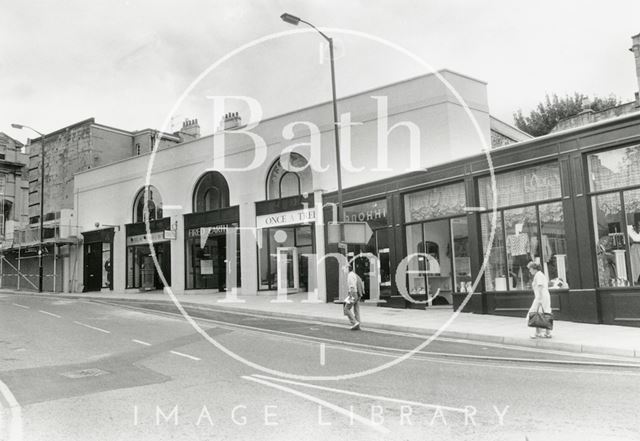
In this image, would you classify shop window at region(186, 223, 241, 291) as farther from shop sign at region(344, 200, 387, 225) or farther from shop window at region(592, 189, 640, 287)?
shop window at region(592, 189, 640, 287)

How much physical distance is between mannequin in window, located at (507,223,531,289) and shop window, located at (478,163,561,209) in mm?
835

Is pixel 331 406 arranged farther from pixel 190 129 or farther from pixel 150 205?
pixel 190 129

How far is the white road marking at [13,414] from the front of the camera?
5.66 m

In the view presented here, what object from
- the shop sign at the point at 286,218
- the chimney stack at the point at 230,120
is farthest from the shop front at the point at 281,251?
the chimney stack at the point at 230,120

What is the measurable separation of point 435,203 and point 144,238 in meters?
19.0

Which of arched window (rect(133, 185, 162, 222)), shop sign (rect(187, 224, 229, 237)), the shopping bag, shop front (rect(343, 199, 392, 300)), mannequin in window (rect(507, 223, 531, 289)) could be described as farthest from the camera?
arched window (rect(133, 185, 162, 222))

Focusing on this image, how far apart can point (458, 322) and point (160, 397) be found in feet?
32.3

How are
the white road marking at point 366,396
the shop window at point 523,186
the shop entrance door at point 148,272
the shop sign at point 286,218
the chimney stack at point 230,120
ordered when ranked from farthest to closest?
the shop entrance door at point 148,272 < the chimney stack at point 230,120 < the shop sign at point 286,218 < the shop window at point 523,186 < the white road marking at point 366,396

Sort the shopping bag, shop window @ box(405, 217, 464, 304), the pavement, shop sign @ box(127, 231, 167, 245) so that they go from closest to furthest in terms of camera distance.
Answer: the pavement
the shopping bag
shop window @ box(405, 217, 464, 304)
shop sign @ box(127, 231, 167, 245)

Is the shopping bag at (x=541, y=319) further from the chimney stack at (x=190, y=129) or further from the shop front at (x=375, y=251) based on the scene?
the chimney stack at (x=190, y=129)

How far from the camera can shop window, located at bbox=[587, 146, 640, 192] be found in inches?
544

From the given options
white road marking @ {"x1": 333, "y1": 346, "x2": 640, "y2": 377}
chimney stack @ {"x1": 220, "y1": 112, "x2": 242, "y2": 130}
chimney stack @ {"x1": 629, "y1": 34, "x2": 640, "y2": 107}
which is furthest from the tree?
white road marking @ {"x1": 333, "y1": 346, "x2": 640, "y2": 377}

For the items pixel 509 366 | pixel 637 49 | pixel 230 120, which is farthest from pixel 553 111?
pixel 509 366

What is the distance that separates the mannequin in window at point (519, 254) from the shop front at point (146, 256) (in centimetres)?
1983
